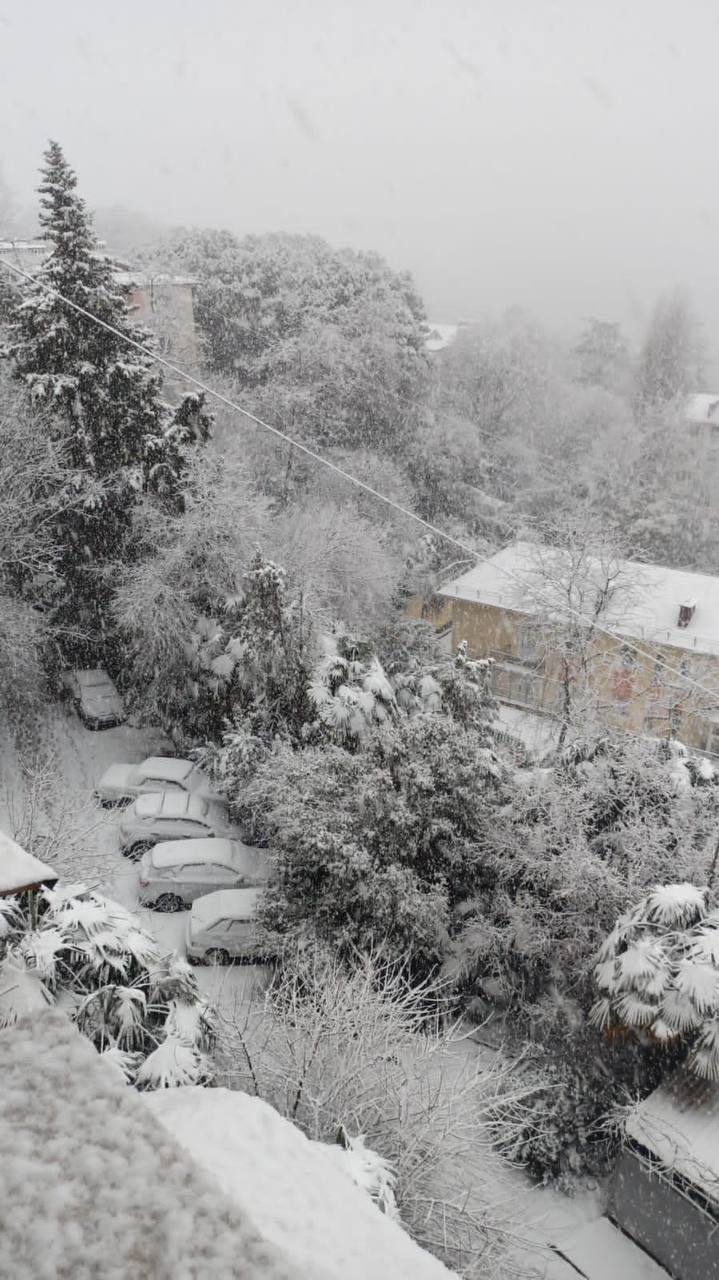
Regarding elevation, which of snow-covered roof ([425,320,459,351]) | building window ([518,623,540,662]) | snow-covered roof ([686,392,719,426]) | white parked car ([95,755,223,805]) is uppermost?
snow-covered roof ([425,320,459,351])

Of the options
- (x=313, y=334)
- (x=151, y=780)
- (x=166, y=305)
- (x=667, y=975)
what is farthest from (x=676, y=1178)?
(x=166, y=305)

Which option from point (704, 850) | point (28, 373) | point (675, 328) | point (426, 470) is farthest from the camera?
point (675, 328)

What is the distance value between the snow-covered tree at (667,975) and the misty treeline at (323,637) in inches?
7.7

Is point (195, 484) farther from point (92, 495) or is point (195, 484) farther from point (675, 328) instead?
point (675, 328)

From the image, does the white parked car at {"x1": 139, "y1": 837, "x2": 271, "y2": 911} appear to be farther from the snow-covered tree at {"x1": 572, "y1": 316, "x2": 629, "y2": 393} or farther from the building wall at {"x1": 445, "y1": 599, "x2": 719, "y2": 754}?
the snow-covered tree at {"x1": 572, "y1": 316, "x2": 629, "y2": 393}

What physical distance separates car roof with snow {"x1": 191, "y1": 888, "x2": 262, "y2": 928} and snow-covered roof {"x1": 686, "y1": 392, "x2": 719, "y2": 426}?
101 feet

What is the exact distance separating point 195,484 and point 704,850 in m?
11.0

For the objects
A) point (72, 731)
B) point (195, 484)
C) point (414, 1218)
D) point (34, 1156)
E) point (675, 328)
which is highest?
point (675, 328)

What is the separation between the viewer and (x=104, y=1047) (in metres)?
4.82

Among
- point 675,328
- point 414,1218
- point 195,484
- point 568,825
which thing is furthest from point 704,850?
point 675,328

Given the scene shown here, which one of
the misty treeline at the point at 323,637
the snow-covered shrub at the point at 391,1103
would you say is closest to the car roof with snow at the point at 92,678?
the misty treeline at the point at 323,637

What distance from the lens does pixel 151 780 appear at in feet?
42.2

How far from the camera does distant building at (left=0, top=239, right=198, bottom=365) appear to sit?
69.5ft

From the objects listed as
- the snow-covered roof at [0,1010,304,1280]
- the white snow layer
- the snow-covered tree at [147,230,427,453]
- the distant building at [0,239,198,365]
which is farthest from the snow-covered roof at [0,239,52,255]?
the snow-covered roof at [0,1010,304,1280]
